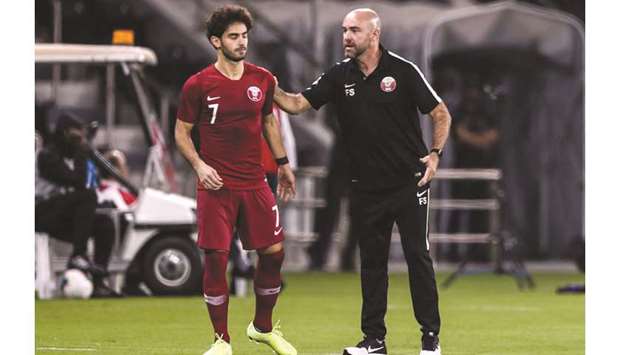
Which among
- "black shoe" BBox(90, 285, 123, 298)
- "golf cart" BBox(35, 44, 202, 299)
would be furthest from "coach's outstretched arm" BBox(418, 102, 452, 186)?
"black shoe" BBox(90, 285, 123, 298)

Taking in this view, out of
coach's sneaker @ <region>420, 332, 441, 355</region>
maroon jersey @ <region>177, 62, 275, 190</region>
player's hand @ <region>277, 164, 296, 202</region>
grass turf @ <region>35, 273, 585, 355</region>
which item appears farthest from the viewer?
grass turf @ <region>35, 273, 585, 355</region>

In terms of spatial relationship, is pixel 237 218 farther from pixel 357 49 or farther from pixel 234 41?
pixel 357 49


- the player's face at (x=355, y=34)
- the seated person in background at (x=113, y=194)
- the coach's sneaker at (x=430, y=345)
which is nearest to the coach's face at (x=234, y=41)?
the player's face at (x=355, y=34)

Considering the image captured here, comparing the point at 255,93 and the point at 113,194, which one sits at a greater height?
the point at 255,93

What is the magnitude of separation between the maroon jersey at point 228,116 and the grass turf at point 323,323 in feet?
4.12

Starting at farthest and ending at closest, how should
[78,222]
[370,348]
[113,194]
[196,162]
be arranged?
[113,194]
[78,222]
[370,348]
[196,162]

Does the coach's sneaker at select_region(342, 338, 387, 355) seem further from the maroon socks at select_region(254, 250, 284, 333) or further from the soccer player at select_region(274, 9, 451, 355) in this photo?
the maroon socks at select_region(254, 250, 284, 333)

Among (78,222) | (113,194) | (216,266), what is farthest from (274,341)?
(113,194)

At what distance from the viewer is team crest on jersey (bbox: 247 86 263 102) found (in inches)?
376

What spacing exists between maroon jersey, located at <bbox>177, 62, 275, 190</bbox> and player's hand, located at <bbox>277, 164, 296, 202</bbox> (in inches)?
12.1

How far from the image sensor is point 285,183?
9898 millimetres

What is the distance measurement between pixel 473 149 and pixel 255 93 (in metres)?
12.1

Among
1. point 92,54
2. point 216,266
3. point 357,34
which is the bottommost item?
point 216,266

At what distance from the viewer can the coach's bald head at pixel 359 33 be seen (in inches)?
376
